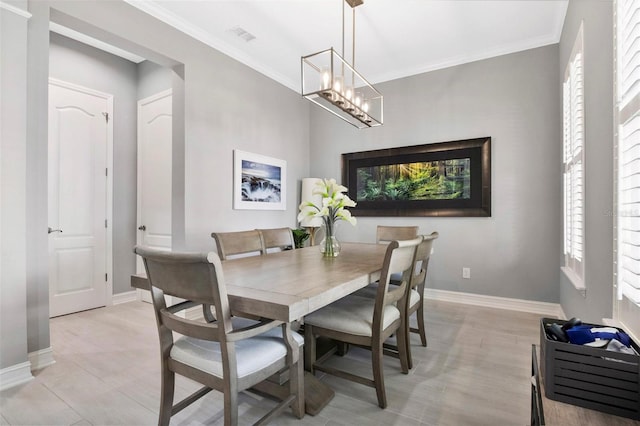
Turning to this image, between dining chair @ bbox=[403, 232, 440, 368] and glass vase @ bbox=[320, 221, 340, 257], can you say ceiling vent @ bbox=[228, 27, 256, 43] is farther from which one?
dining chair @ bbox=[403, 232, 440, 368]

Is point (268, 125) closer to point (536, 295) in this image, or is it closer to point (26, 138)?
point (26, 138)

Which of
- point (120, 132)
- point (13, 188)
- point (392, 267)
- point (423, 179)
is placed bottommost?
point (392, 267)

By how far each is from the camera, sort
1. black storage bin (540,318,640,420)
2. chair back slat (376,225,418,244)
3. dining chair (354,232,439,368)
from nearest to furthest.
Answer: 1. black storage bin (540,318,640,420)
2. dining chair (354,232,439,368)
3. chair back slat (376,225,418,244)

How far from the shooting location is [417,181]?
4.13 metres

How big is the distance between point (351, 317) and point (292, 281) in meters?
0.52

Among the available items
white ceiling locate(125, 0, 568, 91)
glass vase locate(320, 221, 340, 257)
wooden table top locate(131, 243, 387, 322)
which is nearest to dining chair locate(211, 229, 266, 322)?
wooden table top locate(131, 243, 387, 322)

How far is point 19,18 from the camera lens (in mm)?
2080

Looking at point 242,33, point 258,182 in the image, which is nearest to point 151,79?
point 242,33

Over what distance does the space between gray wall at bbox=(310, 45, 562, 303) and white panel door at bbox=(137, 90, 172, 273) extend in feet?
9.49

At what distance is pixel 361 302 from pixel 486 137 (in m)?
2.75

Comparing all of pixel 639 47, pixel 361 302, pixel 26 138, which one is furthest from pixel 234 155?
pixel 639 47

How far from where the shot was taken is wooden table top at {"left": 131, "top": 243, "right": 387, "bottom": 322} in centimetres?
120

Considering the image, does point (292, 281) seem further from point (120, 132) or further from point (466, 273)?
point (120, 132)

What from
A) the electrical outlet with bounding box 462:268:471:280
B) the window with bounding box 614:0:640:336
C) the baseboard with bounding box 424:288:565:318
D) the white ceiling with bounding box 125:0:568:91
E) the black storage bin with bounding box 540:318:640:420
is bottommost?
the baseboard with bounding box 424:288:565:318
